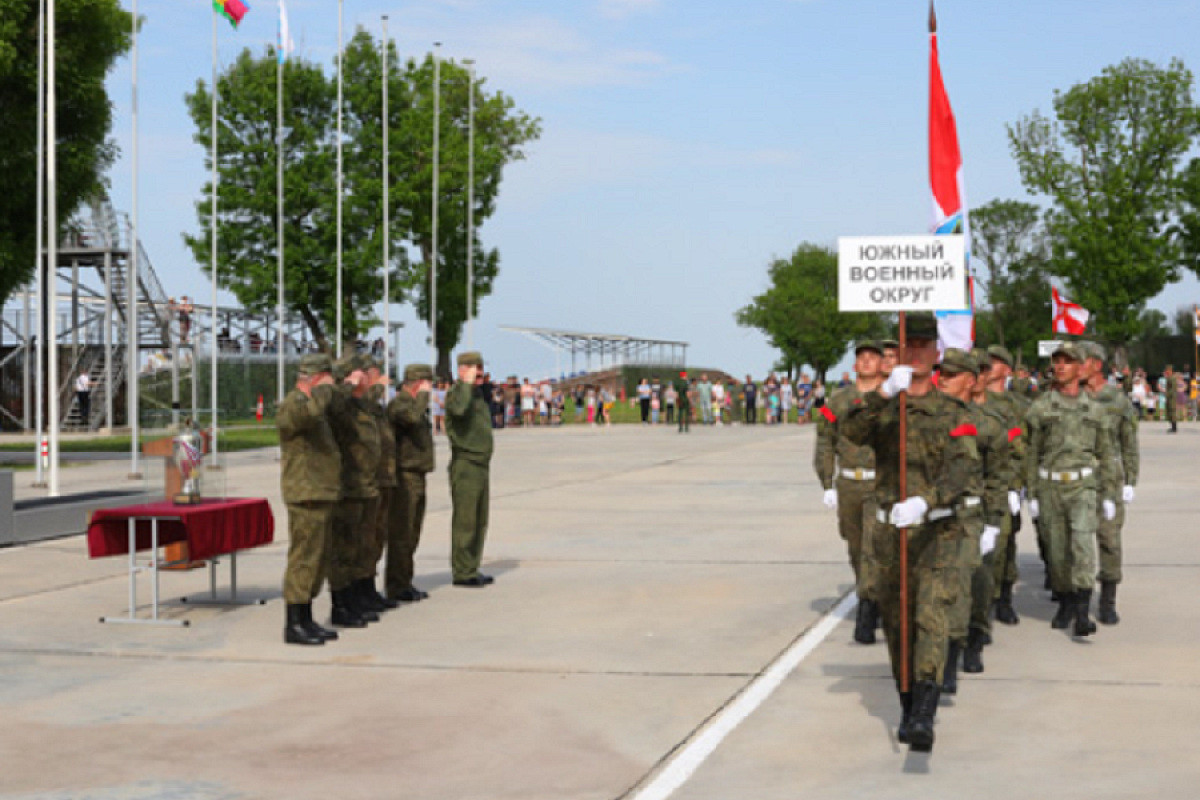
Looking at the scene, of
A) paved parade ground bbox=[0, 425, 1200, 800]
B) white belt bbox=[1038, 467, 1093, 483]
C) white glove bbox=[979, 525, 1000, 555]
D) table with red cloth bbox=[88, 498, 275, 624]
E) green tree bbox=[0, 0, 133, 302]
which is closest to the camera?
paved parade ground bbox=[0, 425, 1200, 800]

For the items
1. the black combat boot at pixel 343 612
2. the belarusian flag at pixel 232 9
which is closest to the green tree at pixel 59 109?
the belarusian flag at pixel 232 9

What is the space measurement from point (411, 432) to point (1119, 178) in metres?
69.1

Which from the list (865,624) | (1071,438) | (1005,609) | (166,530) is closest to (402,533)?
(166,530)

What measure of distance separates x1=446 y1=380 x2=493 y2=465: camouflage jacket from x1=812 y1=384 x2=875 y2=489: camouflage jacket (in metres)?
3.04

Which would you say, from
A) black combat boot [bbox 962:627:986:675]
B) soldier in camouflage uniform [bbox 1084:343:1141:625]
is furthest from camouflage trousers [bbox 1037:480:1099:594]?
black combat boot [bbox 962:627:986:675]

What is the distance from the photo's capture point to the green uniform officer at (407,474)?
38.9 feet

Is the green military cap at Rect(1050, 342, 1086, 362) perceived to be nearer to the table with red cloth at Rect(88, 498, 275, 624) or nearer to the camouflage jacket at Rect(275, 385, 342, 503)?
the camouflage jacket at Rect(275, 385, 342, 503)

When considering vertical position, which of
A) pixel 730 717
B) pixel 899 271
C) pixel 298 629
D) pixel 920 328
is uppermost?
pixel 899 271

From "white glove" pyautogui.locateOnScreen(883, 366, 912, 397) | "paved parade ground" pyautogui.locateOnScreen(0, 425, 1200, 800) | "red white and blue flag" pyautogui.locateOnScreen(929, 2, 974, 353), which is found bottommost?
"paved parade ground" pyautogui.locateOnScreen(0, 425, 1200, 800)

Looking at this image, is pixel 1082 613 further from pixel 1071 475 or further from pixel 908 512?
pixel 908 512

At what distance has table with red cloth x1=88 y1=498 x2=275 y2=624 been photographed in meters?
10.9

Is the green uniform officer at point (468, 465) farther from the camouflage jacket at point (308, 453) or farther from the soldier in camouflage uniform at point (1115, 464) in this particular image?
the soldier in camouflage uniform at point (1115, 464)

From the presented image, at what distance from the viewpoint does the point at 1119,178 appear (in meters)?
74.7

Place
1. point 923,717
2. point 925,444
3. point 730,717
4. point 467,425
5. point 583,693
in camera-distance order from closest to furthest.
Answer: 1. point 923,717
2. point 925,444
3. point 730,717
4. point 583,693
5. point 467,425
